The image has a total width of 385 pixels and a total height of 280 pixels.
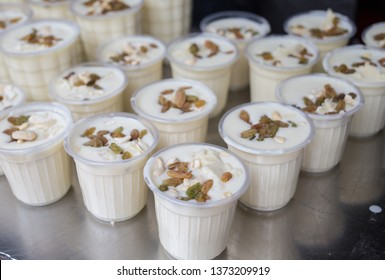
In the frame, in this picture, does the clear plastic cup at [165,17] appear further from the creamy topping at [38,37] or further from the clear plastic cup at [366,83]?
the clear plastic cup at [366,83]

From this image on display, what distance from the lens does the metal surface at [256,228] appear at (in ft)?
6.64

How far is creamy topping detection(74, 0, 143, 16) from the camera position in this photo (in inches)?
118

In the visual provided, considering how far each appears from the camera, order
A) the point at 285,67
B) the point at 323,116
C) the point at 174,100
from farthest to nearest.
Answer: the point at 285,67
the point at 174,100
the point at 323,116

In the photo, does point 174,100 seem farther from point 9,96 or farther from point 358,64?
point 358,64

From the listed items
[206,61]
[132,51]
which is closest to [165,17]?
[132,51]

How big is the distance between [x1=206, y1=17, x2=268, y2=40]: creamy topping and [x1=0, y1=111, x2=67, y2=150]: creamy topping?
1231 mm

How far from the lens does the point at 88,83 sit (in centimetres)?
254

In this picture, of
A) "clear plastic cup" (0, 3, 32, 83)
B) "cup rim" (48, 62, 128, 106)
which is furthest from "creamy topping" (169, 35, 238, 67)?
"clear plastic cup" (0, 3, 32, 83)

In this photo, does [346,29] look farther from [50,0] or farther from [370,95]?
[50,0]

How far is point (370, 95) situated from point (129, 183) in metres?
1.31

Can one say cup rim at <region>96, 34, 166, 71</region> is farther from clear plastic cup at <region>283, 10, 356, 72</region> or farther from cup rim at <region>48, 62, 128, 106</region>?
clear plastic cup at <region>283, 10, 356, 72</region>

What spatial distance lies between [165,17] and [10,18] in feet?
3.27

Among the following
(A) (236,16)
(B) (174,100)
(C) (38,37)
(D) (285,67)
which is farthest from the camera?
(A) (236,16)

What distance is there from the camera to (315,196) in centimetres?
229
